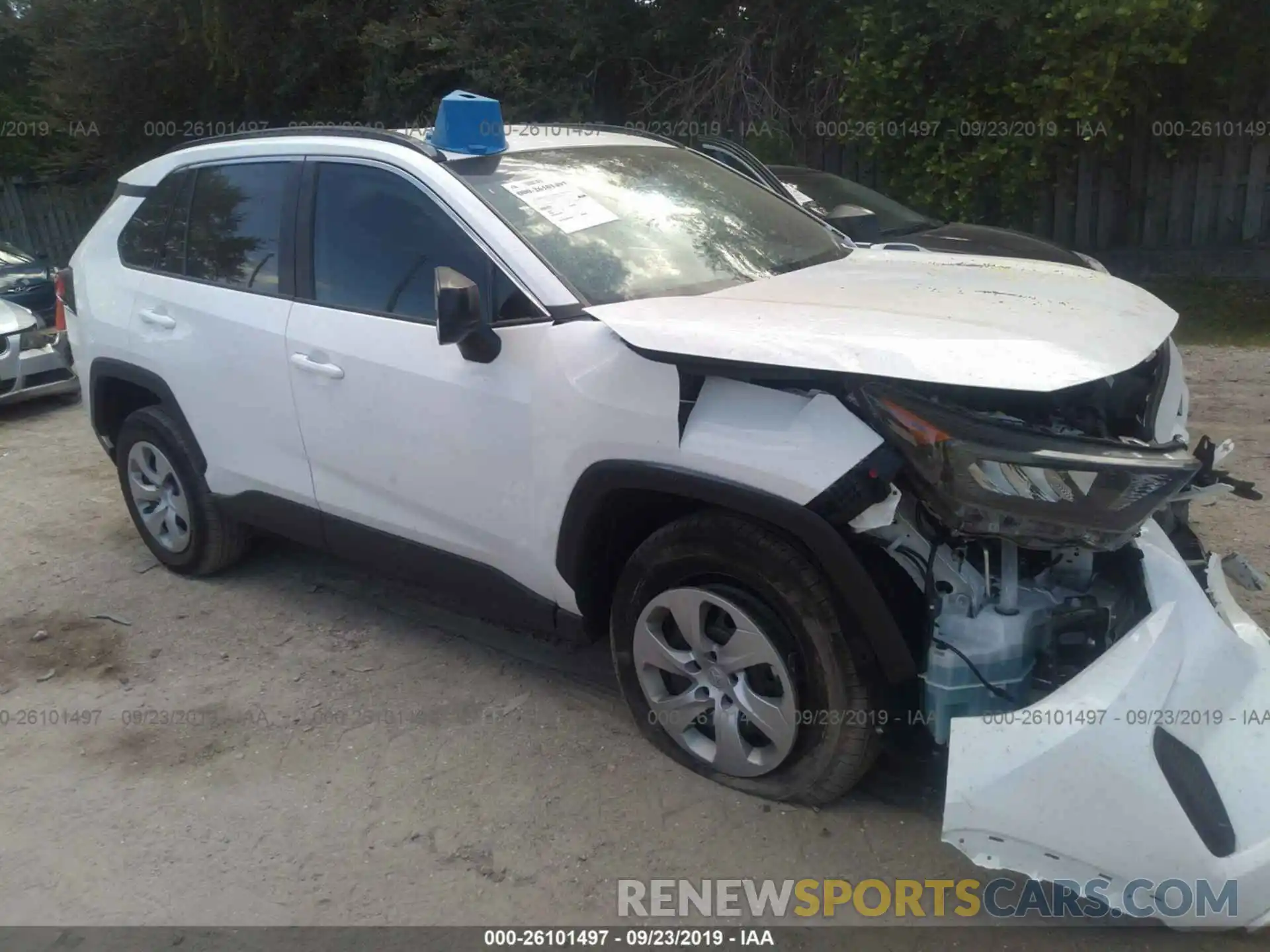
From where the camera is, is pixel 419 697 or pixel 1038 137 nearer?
pixel 419 697

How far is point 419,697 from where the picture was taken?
394cm

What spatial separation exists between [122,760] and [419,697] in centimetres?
102

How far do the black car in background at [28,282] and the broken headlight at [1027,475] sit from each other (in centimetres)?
1077

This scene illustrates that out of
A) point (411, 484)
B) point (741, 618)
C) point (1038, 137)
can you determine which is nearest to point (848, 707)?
point (741, 618)

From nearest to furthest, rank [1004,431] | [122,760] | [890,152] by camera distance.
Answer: [1004,431] < [122,760] < [890,152]

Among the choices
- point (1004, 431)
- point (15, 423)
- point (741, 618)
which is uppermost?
point (1004, 431)

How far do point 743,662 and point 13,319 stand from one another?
311 inches

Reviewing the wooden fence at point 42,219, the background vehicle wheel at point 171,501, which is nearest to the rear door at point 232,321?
the background vehicle wheel at point 171,501

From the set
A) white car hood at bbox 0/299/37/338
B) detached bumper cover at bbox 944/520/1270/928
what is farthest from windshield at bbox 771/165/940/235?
white car hood at bbox 0/299/37/338

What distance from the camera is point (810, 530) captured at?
107 inches

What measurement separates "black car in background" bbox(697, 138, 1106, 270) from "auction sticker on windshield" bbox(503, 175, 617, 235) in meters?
2.60

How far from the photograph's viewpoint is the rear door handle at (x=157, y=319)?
449 cm

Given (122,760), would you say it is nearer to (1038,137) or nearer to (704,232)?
(704,232)

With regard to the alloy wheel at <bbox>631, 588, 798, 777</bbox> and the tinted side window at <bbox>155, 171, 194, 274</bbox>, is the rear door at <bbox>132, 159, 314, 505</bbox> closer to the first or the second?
the tinted side window at <bbox>155, 171, 194, 274</bbox>
